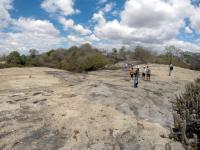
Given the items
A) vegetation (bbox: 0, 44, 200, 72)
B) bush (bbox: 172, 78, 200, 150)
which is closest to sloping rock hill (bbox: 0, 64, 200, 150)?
bush (bbox: 172, 78, 200, 150)

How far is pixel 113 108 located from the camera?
15.0 metres

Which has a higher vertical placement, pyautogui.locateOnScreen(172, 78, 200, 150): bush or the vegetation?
the vegetation

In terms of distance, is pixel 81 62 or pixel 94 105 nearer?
pixel 94 105

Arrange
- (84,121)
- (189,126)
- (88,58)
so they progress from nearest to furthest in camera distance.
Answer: (189,126) → (84,121) → (88,58)

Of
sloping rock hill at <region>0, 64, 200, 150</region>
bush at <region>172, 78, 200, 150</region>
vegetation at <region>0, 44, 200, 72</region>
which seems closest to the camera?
sloping rock hill at <region>0, 64, 200, 150</region>

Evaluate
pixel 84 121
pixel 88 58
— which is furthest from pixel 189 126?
pixel 88 58

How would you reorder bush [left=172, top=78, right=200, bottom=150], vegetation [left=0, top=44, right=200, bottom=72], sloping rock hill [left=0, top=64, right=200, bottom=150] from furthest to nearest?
vegetation [left=0, top=44, right=200, bottom=72], bush [left=172, top=78, right=200, bottom=150], sloping rock hill [left=0, top=64, right=200, bottom=150]

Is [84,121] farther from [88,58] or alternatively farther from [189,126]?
[88,58]

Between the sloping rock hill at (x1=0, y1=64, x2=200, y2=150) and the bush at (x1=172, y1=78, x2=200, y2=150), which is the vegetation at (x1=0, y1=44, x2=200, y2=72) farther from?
the bush at (x1=172, y1=78, x2=200, y2=150)

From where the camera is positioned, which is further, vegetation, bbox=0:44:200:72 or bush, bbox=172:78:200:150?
vegetation, bbox=0:44:200:72

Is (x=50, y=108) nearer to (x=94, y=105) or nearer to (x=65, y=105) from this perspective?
Result: (x=65, y=105)

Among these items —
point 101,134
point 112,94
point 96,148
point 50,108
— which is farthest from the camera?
point 112,94

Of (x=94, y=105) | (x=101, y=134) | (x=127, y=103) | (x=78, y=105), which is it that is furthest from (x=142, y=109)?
(x=101, y=134)

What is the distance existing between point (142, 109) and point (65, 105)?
14.7ft
